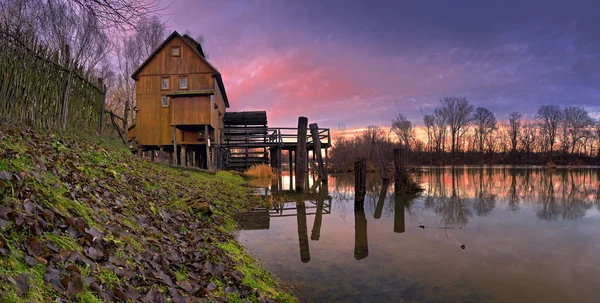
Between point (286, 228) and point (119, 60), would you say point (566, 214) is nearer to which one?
point (286, 228)

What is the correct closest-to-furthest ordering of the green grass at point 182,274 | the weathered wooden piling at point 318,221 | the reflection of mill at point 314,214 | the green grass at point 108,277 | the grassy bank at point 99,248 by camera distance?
the grassy bank at point 99,248 < the green grass at point 108,277 < the green grass at point 182,274 < the reflection of mill at point 314,214 < the weathered wooden piling at point 318,221

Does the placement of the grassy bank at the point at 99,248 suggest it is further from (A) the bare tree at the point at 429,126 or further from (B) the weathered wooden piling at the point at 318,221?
(A) the bare tree at the point at 429,126

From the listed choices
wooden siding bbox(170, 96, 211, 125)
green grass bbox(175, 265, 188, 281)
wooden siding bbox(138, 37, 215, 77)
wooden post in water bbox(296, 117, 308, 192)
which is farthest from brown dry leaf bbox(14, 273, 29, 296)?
wooden siding bbox(138, 37, 215, 77)

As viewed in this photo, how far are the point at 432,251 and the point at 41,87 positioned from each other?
11.2 meters

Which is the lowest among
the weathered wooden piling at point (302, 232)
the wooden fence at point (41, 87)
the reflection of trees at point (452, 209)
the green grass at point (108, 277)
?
the reflection of trees at point (452, 209)

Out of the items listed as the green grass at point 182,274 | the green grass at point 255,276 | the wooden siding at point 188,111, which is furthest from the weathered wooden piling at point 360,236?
the wooden siding at point 188,111

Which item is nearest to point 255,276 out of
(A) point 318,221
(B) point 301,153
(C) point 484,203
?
(A) point 318,221

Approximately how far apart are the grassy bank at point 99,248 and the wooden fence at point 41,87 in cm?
315

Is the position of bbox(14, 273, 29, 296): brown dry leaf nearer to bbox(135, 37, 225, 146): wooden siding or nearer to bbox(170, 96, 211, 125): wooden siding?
bbox(170, 96, 211, 125): wooden siding

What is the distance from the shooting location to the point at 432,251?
630 centimetres

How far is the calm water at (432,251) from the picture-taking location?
4487mm

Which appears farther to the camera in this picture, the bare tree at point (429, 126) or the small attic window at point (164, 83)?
the bare tree at point (429, 126)

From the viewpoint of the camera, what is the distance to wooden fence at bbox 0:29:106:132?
771 cm

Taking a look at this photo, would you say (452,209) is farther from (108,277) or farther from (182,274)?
(108,277)
